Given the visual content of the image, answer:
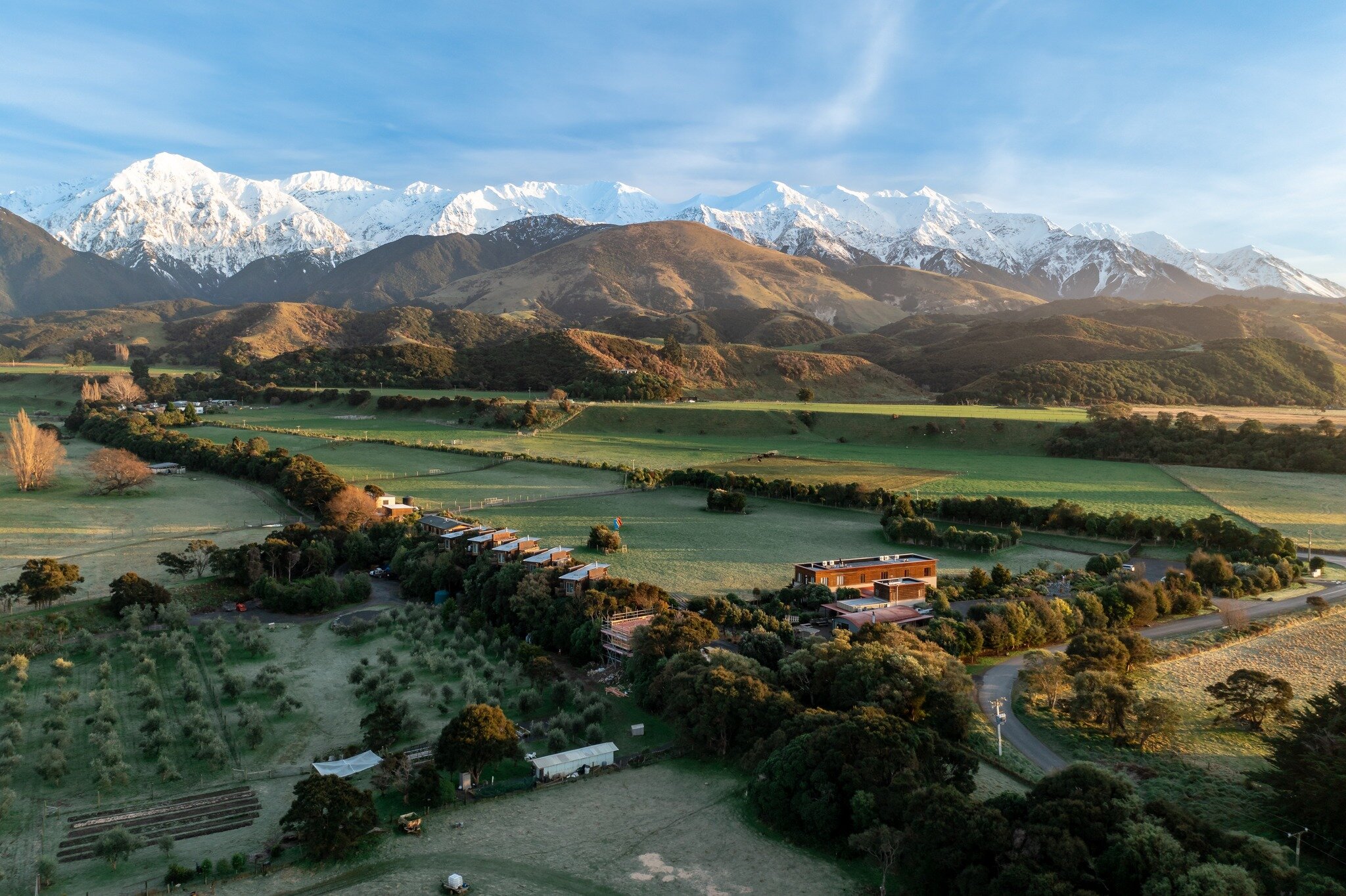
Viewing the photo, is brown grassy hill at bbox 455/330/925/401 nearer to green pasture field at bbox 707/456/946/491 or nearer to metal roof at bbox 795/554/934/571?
green pasture field at bbox 707/456/946/491

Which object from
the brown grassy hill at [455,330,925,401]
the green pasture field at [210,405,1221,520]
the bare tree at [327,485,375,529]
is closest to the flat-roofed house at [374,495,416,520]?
the bare tree at [327,485,375,529]

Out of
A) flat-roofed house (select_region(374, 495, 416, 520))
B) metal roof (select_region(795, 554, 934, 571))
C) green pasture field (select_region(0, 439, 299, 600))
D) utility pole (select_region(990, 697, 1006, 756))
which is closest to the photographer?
utility pole (select_region(990, 697, 1006, 756))

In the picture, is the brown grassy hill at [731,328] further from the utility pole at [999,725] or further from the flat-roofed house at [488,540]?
the utility pole at [999,725]

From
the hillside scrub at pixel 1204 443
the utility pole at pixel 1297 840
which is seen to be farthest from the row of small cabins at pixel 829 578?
the hillside scrub at pixel 1204 443

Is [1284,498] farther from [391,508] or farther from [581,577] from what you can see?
[391,508]

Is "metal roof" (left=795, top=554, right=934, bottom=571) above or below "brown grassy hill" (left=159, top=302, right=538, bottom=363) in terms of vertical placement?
below

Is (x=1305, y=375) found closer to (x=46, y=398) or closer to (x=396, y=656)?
(x=396, y=656)
